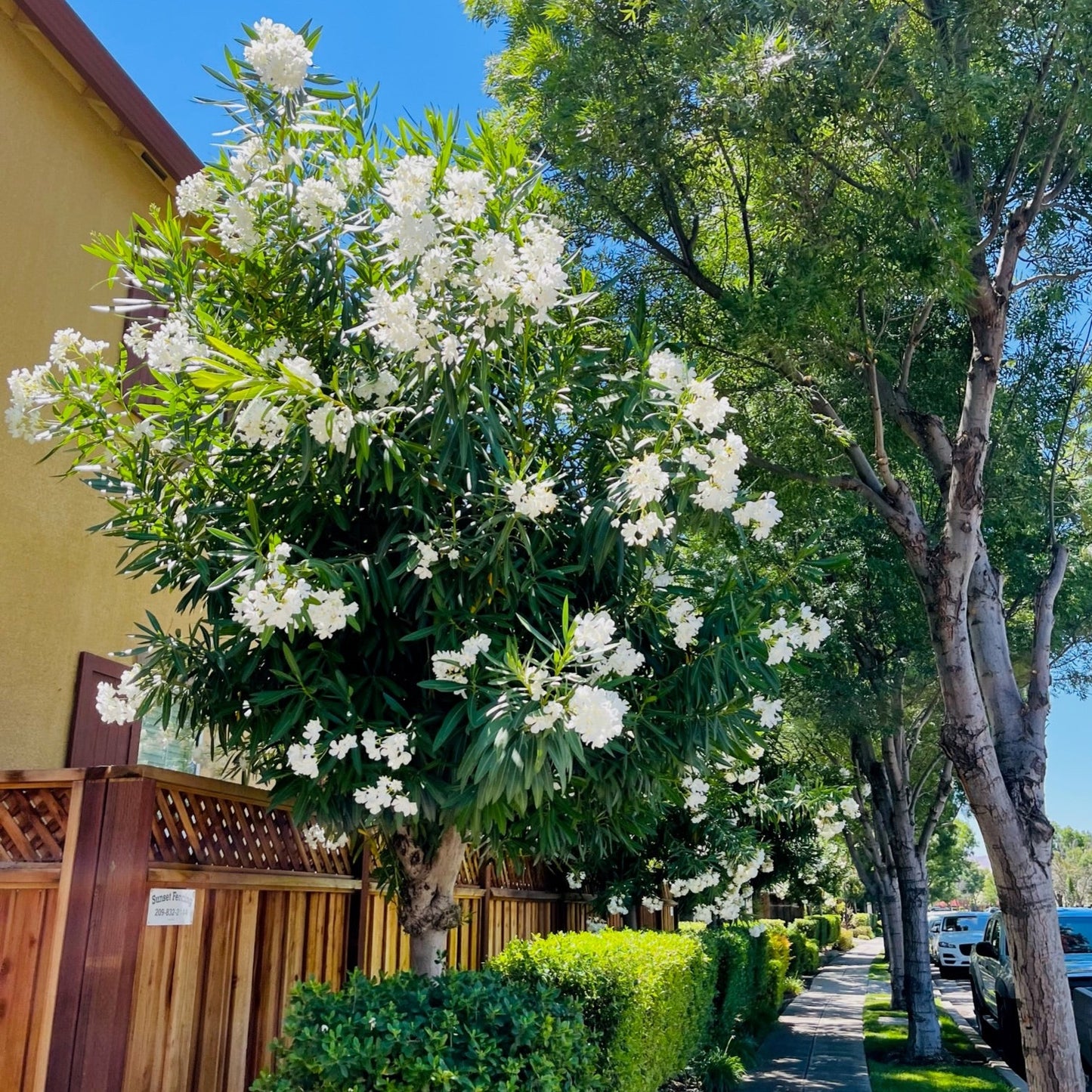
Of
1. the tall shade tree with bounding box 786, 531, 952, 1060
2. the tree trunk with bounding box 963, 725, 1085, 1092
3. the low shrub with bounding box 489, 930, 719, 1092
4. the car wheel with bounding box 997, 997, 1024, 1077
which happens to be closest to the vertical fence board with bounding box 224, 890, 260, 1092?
the low shrub with bounding box 489, 930, 719, 1092

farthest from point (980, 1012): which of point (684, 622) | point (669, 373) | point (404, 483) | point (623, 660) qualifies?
point (404, 483)

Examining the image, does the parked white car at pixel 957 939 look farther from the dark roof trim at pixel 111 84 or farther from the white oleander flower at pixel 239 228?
the white oleander flower at pixel 239 228

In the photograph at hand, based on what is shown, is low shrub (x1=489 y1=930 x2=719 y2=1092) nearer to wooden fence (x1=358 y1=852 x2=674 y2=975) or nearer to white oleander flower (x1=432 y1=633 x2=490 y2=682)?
wooden fence (x1=358 y1=852 x2=674 y2=975)

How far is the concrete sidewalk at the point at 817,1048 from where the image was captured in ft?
35.8

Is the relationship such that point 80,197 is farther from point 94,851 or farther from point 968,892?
point 968,892

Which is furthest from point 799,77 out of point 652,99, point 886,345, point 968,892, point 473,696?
point 968,892

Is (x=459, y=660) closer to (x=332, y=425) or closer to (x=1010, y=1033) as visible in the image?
(x=332, y=425)

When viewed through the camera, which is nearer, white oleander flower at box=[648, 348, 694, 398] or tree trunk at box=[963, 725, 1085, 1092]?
white oleander flower at box=[648, 348, 694, 398]

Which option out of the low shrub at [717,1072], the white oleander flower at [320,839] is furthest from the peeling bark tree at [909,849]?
the white oleander flower at [320,839]

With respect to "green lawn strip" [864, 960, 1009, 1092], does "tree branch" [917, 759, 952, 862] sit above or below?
above

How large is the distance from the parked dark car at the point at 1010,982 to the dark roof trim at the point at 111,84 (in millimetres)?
9987

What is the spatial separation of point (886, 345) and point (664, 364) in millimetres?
4652

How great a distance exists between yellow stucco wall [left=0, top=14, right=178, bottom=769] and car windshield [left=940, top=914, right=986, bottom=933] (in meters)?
31.2

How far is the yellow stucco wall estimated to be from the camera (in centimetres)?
684
